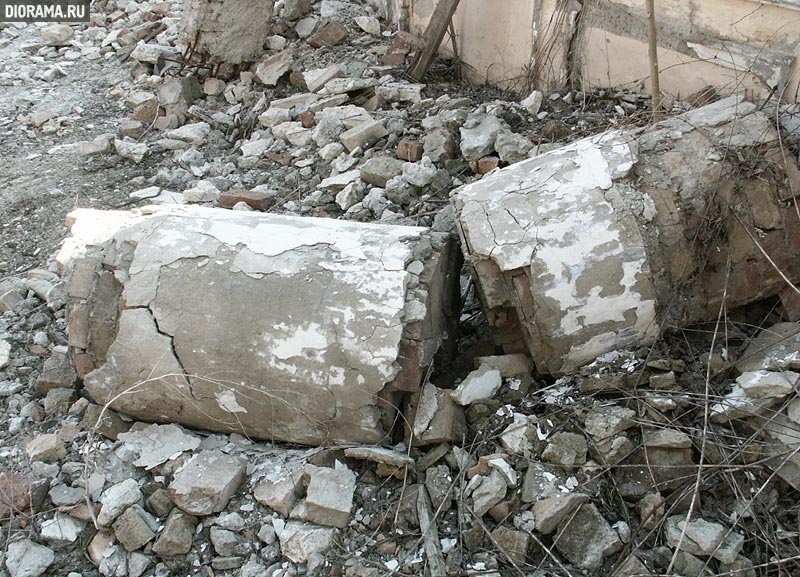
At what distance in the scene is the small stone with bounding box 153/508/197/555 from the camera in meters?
2.55

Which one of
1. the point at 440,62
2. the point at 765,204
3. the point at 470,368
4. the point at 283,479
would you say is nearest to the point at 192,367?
the point at 283,479

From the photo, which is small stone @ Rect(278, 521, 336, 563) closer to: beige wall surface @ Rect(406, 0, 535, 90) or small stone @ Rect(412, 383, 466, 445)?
small stone @ Rect(412, 383, 466, 445)

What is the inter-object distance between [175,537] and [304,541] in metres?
0.44

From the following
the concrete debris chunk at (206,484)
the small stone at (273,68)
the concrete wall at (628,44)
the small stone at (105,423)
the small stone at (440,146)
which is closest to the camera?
the concrete debris chunk at (206,484)

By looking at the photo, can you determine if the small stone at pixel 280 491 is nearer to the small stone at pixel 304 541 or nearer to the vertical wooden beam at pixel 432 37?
the small stone at pixel 304 541

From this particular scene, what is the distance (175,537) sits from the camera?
8.38ft

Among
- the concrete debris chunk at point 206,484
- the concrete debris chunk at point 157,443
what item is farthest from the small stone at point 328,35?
the concrete debris chunk at point 206,484

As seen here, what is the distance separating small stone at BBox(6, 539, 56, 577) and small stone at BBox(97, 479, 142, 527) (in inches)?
8.0

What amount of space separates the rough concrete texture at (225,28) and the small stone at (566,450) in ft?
15.2

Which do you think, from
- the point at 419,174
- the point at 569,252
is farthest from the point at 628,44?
the point at 569,252

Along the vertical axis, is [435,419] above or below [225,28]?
below

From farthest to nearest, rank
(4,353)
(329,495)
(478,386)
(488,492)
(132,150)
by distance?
(132,150), (4,353), (478,386), (329,495), (488,492)

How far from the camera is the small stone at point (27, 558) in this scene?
2.55m

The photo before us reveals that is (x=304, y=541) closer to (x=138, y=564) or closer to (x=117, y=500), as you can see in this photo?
(x=138, y=564)
